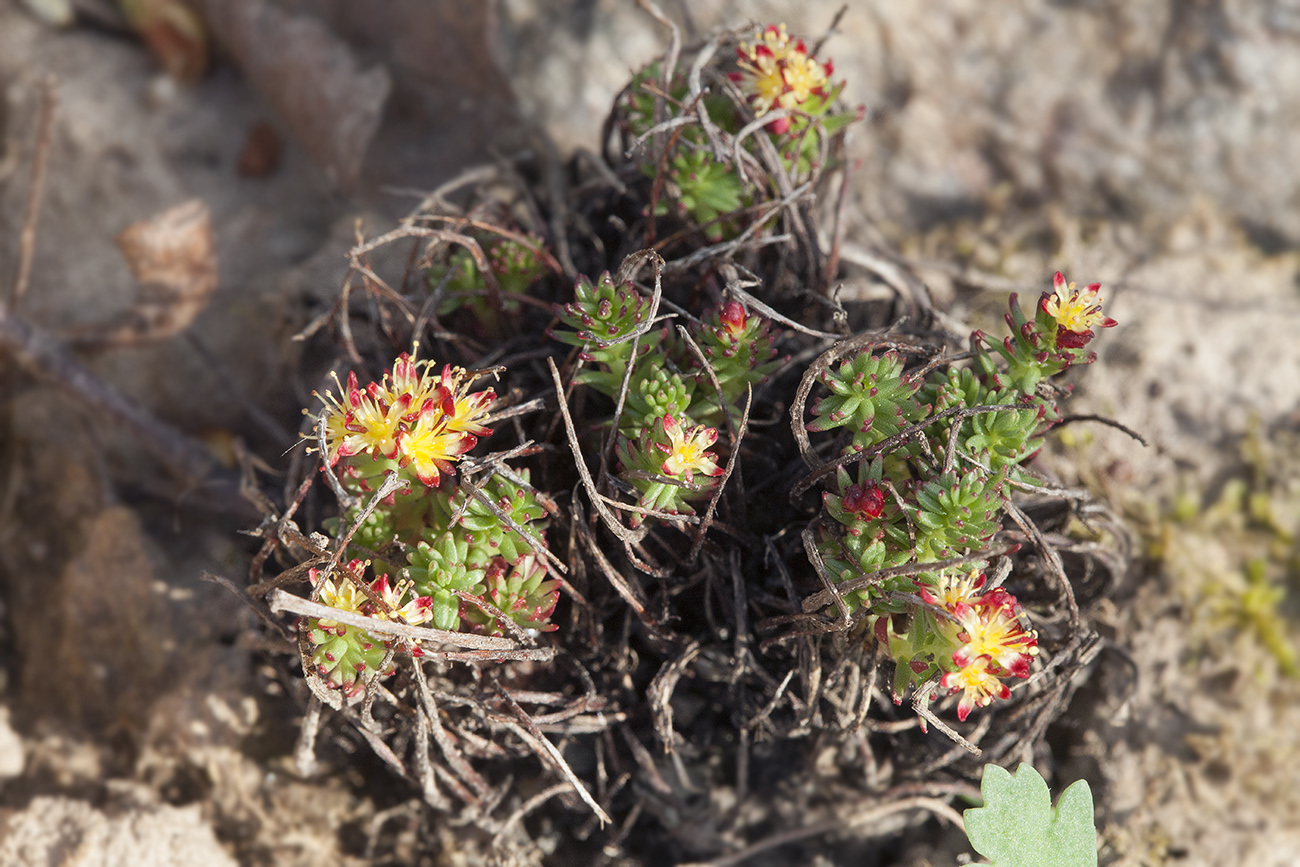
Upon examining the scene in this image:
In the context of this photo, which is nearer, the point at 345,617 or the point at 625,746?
the point at 345,617

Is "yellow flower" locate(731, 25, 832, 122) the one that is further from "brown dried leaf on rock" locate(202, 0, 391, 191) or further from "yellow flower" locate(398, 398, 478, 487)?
"brown dried leaf on rock" locate(202, 0, 391, 191)

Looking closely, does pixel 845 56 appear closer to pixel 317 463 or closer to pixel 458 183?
pixel 458 183

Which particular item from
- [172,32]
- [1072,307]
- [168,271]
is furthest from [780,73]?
[172,32]

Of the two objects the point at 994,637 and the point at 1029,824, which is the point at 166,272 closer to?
the point at 994,637

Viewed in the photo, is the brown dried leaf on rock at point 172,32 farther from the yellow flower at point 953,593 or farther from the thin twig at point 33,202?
the yellow flower at point 953,593

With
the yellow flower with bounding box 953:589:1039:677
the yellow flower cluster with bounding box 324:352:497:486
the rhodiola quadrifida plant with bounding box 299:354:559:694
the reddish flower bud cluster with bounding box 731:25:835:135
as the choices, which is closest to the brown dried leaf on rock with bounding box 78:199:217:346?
the rhodiola quadrifida plant with bounding box 299:354:559:694

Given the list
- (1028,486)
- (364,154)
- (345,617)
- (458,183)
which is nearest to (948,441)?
(1028,486)
